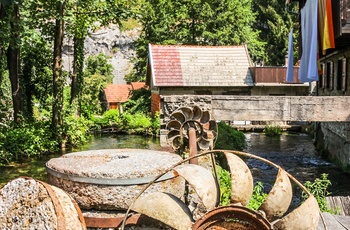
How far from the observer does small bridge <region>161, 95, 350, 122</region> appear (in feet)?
35.2

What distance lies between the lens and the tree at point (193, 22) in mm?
32594

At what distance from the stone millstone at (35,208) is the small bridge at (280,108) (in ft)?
26.1

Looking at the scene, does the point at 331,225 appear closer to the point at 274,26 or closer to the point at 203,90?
the point at 203,90

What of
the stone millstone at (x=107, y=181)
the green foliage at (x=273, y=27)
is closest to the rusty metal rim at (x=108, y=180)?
the stone millstone at (x=107, y=181)

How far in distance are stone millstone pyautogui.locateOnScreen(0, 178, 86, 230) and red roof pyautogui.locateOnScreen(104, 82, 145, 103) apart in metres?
34.3

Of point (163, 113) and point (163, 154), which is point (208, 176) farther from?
point (163, 113)

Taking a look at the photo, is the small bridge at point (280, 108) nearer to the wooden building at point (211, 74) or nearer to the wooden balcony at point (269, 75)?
the wooden building at point (211, 74)

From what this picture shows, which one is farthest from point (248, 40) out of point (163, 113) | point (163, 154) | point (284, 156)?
point (163, 154)

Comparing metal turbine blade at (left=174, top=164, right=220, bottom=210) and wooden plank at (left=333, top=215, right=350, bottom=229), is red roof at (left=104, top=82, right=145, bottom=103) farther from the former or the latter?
metal turbine blade at (left=174, top=164, right=220, bottom=210)

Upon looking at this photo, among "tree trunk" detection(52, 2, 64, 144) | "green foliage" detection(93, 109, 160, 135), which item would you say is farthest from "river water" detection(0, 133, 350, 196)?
"tree trunk" detection(52, 2, 64, 144)

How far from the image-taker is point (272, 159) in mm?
19172

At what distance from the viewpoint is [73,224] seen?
267 cm

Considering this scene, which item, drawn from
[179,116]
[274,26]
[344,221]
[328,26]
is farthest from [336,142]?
[274,26]

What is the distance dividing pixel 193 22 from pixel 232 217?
103ft
